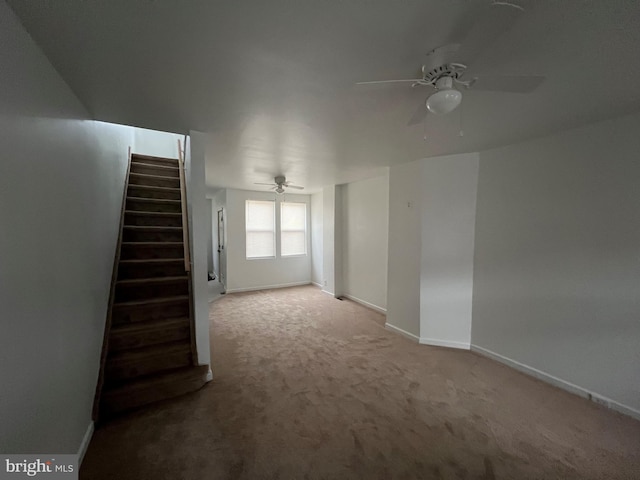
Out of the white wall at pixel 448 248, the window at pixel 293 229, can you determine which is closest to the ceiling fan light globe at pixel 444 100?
the white wall at pixel 448 248

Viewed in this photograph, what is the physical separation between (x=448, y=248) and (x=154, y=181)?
4487mm

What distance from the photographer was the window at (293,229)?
6.57m

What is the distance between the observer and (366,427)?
194cm

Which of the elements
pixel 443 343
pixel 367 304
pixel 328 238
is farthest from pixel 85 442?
pixel 328 238

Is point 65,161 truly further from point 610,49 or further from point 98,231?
point 610,49

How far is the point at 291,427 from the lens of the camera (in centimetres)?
194

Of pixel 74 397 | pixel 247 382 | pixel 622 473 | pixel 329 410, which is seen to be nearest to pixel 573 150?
pixel 622 473

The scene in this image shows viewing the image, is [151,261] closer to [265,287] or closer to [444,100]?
[444,100]

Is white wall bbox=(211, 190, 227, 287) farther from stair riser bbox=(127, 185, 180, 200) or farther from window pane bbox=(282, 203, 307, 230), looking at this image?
stair riser bbox=(127, 185, 180, 200)

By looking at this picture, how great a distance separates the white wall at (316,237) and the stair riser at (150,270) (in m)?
3.74

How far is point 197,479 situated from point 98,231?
2139mm

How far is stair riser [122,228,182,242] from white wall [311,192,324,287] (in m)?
3.50

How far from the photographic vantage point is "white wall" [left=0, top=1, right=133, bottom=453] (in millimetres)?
1055

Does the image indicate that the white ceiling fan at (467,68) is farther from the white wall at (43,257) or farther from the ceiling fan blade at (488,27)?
the white wall at (43,257)
